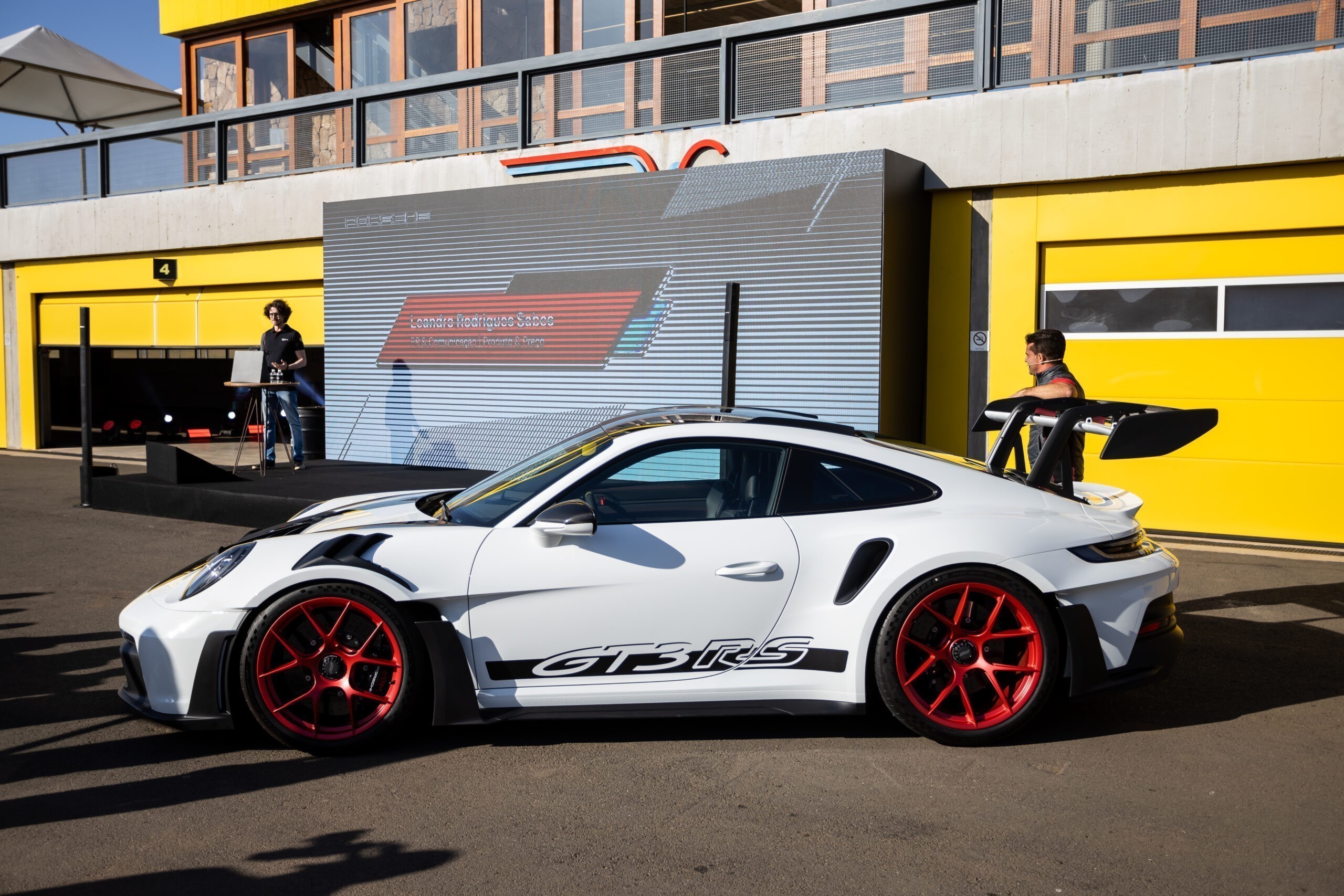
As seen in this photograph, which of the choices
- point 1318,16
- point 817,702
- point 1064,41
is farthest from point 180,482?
point 1318,16

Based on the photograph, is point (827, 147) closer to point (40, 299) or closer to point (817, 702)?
point (817, 702)

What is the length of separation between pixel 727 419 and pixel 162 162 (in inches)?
566

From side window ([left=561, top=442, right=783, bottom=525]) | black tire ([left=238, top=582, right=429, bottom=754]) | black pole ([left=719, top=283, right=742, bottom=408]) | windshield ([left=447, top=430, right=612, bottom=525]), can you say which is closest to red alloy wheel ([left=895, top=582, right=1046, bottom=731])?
side window ([left=561, top=442, right=783, bottom=525])

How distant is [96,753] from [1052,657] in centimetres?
355

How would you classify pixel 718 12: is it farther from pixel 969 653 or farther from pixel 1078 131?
pixel 969 653

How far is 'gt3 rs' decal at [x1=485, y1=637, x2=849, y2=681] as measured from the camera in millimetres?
3986

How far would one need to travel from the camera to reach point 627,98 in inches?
454

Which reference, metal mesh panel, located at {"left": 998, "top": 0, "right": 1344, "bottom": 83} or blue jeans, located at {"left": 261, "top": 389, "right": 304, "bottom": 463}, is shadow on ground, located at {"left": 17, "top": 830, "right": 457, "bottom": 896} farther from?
blue jeans, located at {"left": 261, "top": 389, "right": 304, "bottom": 463}

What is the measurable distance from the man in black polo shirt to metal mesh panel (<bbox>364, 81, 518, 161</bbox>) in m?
2.89

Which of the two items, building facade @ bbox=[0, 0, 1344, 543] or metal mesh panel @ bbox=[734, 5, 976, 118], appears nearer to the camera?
building facade @ bbox=[0, 0, 1344, 543]

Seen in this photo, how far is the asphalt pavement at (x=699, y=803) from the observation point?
3047 millimetres

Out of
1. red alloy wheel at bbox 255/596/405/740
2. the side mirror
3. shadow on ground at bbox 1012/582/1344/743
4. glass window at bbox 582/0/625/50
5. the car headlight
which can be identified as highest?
glass window at bbox 582/0/625/50

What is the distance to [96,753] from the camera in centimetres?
399

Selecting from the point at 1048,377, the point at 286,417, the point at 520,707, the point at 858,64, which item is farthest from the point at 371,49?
the point at 520,707
